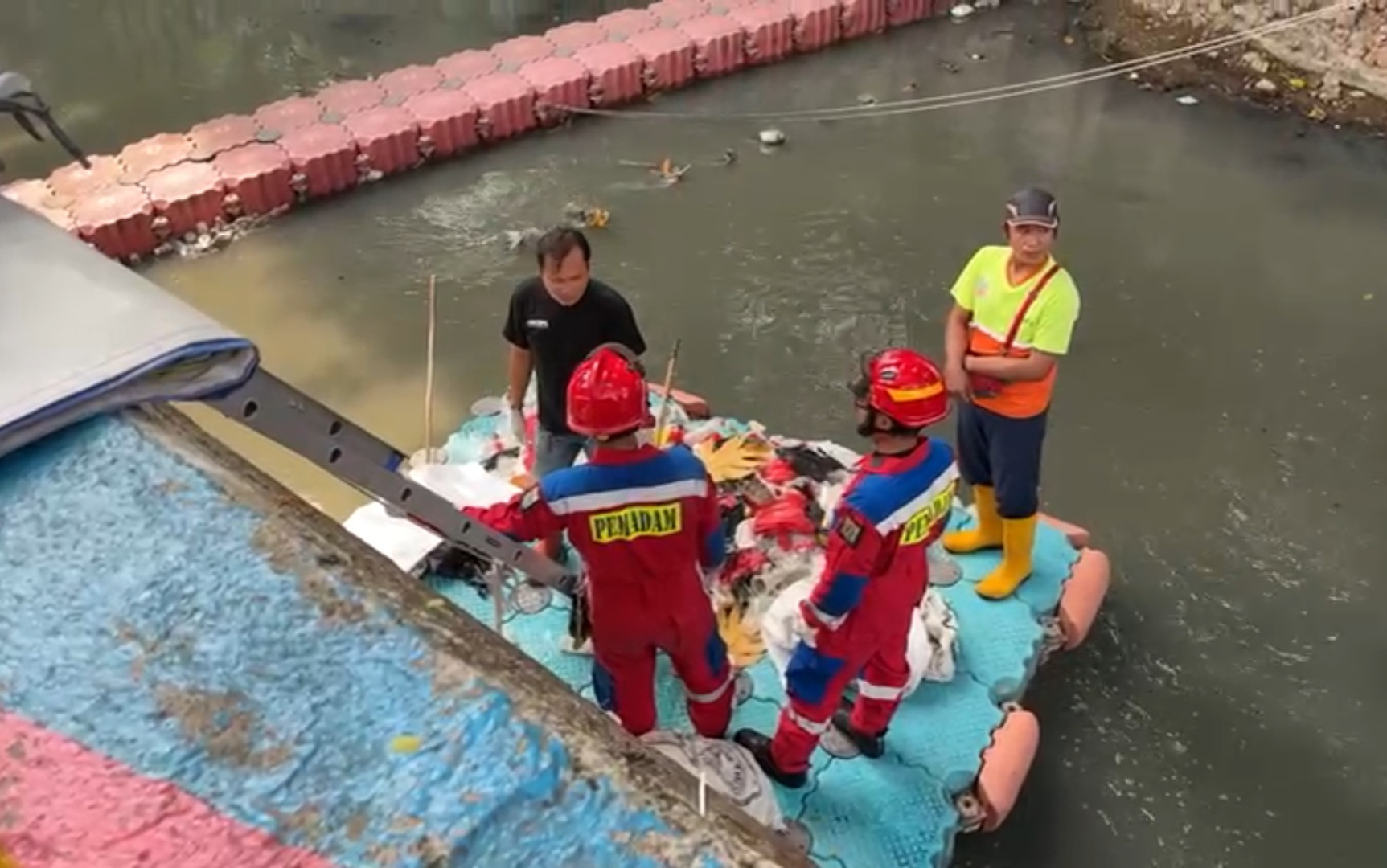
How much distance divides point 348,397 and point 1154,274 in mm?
3594

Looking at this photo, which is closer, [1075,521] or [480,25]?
[1075,521]

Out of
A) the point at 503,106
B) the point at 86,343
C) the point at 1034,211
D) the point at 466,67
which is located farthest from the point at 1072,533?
the point at 466,67

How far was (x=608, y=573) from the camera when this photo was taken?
122 inches

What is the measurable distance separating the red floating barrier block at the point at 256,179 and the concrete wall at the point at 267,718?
5.31 metres

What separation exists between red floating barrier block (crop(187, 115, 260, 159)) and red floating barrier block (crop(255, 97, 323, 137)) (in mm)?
56

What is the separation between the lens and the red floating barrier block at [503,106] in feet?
22.9

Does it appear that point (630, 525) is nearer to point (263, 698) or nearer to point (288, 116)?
point (263, 698)

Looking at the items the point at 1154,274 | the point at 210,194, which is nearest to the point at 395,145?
the point at 210,194

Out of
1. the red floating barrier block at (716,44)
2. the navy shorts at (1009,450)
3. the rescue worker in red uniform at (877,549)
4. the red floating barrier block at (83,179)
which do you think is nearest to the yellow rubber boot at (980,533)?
the navy shorts at (1009,450)

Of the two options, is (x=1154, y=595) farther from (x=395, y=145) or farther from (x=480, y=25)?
(x=480, y=25)

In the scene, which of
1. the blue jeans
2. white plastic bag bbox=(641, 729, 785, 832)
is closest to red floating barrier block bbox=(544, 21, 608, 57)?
the blue jeans

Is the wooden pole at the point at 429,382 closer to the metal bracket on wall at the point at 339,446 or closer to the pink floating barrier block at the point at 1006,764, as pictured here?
the pink floating barrier block at the point at 1006,764

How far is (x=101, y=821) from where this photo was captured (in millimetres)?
1089

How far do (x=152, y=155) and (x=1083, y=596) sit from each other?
4.84 m
